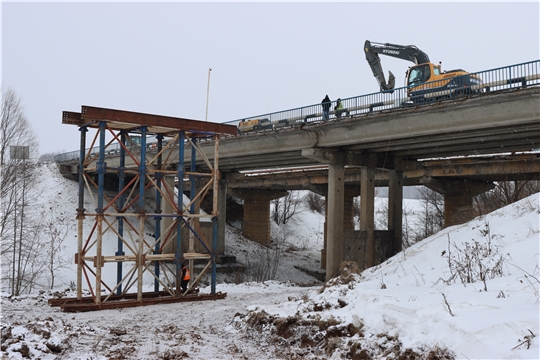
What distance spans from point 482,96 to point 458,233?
5844 mm

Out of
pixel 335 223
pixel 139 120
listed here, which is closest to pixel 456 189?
pixel 335 223

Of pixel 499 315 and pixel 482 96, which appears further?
pixel 482 96

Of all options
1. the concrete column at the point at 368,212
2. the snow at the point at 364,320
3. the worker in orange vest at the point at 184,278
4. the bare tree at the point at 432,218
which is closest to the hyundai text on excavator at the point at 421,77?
the concrete column at the point at 368,212

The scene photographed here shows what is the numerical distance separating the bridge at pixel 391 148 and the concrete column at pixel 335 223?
0.17ft

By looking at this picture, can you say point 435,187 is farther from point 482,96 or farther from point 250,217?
point 250,217

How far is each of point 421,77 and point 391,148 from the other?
407cm

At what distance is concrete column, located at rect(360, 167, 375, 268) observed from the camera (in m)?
27.6

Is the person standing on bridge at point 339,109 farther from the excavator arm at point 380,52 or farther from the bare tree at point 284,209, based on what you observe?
the bare tree at point 284,209

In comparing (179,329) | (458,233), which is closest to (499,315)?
(179,329)

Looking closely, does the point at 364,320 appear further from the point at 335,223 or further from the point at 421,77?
the point at 421,77

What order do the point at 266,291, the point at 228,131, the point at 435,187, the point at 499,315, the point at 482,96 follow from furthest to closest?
the point at 435,187 → the point at 266,291 → the point at 482,96 → the point at 228,131 → the point at 499,315

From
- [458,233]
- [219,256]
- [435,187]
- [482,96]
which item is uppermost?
[482,96]

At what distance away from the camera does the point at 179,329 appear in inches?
472

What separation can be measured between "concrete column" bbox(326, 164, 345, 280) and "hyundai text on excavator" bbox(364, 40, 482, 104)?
5.05 meters
